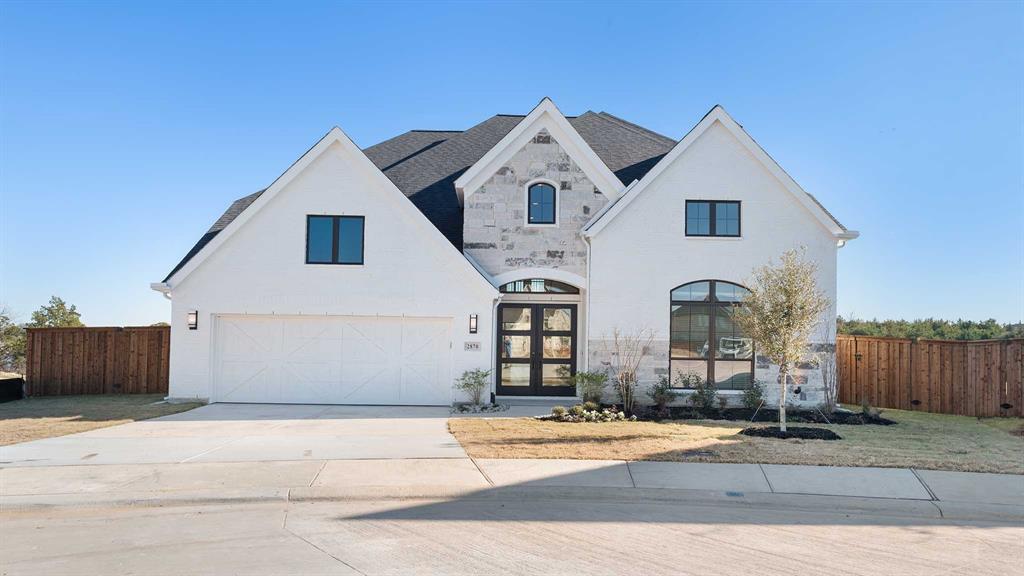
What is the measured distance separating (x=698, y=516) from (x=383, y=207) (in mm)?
10695

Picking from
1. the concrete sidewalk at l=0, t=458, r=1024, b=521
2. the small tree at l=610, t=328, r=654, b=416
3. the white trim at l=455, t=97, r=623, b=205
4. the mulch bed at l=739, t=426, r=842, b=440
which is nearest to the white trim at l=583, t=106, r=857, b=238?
the white trim at l=455, t=97, r=623, b=205

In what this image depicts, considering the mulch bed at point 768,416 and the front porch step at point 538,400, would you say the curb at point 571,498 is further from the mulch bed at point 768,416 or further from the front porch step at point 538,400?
the front porch step at point 538,400

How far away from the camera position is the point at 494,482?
27.0 feet

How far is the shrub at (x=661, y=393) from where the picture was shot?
598 inches

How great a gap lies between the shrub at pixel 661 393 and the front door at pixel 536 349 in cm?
227

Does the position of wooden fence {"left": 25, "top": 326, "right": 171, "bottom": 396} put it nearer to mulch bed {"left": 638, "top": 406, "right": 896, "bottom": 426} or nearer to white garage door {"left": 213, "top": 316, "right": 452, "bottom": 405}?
white garage door {"left": 213, "top": 316, "right": 452, "bottom": 405}

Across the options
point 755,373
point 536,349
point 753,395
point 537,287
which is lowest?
point 753,395

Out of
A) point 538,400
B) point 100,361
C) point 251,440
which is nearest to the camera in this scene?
point 251,440

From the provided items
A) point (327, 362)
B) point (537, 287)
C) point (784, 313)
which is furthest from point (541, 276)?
point (784, 313)

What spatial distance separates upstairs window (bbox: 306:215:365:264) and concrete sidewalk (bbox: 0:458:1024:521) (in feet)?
24.0

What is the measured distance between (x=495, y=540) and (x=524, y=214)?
11.3 metres

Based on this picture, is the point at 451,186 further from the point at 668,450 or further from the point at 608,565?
the point at 608,565

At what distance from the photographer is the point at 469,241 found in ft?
55.4

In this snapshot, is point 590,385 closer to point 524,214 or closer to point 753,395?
point 753,395
